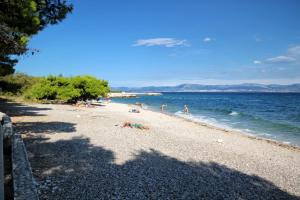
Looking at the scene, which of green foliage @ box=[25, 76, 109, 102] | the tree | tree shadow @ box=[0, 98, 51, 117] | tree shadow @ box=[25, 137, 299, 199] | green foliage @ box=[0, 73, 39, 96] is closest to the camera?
tree shadow @ box=[25, 137, 299, 199]

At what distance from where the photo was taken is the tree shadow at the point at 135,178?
23.7ft

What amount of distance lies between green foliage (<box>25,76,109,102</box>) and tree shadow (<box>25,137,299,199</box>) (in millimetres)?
34864

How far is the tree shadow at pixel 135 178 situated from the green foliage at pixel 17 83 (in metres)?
36.7

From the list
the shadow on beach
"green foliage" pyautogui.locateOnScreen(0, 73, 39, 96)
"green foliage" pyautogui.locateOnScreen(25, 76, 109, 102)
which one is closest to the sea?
the shadow on beach

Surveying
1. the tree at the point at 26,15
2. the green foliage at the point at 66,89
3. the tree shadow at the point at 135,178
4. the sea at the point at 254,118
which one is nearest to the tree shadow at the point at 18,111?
the tree at the point at 26,15

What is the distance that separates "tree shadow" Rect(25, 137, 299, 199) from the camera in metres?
7.22

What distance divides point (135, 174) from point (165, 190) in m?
1.46

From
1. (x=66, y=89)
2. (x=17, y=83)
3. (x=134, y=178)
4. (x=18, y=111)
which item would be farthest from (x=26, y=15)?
(x=17, y=83)

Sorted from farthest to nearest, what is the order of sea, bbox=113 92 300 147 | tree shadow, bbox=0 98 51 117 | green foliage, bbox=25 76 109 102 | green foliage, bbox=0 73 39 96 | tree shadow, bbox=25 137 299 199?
green foliage, bbox=0 73 39 96 → green foliage, bbox=25 76 109 102 → sea, bbox=113 92 300 147 → tree shadow, bbox=0 98 51 117 → tree shadow, bbox=25 137 299 199

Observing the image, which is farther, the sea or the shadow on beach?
the sea

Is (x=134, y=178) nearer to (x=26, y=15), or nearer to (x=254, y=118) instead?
(x=26, y=15)

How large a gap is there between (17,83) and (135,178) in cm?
4874

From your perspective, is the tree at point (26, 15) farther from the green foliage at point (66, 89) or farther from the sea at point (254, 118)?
the green foliage at point (66, 89)

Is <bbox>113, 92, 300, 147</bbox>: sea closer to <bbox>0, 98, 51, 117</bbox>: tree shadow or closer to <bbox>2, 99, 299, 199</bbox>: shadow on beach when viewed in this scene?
<bbox>2, 99, 299, 199</bbox>: shadow on beach
